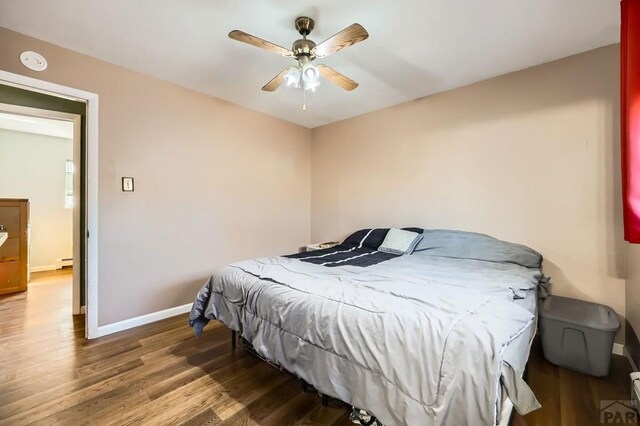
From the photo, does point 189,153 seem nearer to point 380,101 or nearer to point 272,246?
point 272,246

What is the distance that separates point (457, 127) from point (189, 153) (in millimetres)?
2990

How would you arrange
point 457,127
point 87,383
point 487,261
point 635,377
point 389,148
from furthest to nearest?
1. point 389,148
2. point 457,127
3. point 487,261
4. point 87,383
5. point 635,377

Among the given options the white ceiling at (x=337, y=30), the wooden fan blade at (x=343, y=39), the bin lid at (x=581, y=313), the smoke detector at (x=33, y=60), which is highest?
the white ceiling at (x=337, y=30)

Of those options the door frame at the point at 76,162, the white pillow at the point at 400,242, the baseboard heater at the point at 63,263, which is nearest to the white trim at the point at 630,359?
the white pillow at the point at 400,242

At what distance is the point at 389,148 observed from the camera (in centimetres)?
351

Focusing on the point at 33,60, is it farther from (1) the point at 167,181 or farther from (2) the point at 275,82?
(2) the point at 275,82

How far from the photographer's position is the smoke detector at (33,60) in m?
2.04

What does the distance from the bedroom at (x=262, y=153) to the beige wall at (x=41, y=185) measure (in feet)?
10.3

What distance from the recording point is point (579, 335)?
184cm

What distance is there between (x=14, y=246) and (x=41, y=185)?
168 centimetres

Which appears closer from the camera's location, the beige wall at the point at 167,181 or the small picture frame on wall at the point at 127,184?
the beige wall at the point at 167,181

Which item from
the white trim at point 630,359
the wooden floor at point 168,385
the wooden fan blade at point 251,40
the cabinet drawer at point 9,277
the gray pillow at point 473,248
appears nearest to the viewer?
the wooden floor at point 168,385

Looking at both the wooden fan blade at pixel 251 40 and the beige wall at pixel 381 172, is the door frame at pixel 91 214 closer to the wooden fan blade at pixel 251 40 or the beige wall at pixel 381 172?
the beige wall at pixel 381 172

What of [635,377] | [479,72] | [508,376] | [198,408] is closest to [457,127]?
[479,72]
